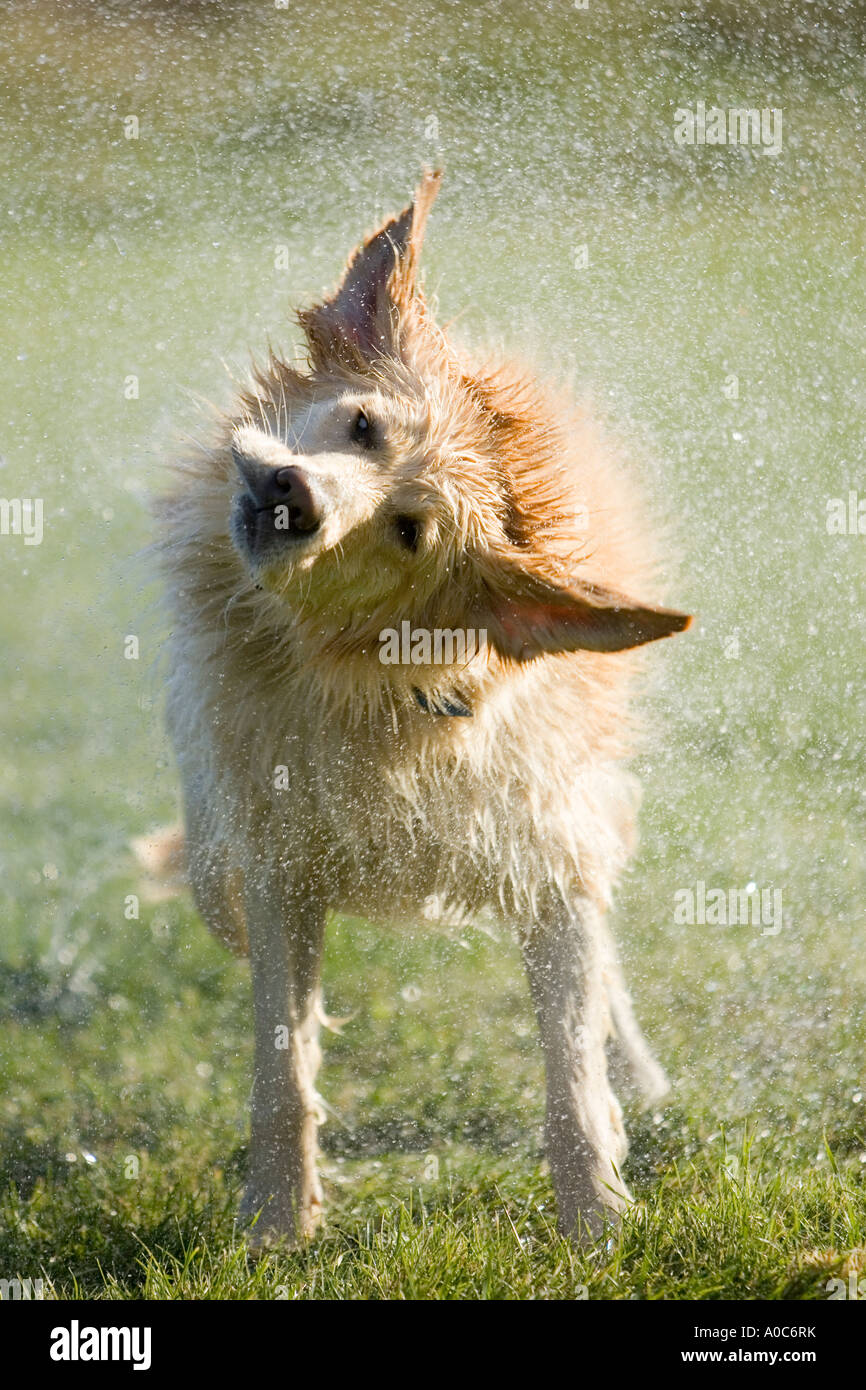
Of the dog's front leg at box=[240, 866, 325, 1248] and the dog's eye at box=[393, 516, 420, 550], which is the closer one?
the dog's eye at box=[393, 516, 420, 550]

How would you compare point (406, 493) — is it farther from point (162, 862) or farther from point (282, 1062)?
Answer: point (162, 862)

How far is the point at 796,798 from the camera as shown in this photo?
4.91 m

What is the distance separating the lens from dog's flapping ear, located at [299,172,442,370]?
10.2 ft

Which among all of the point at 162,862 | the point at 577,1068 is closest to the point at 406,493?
the point at 577,1068

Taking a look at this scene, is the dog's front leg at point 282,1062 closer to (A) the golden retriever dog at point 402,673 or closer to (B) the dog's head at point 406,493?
(A) the golden retriever dog at point 402,673

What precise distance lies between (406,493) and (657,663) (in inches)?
47.3

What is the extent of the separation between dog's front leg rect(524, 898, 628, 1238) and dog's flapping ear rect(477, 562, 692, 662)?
812 millimetres

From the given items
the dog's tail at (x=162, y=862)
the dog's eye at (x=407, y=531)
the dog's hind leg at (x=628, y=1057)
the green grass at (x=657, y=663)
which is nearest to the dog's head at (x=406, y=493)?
the dog's eye at (x=407, y=531)

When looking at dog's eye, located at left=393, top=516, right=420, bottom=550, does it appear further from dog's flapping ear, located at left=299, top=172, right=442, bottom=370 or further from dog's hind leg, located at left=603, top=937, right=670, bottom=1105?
dog's hind leg, located at left=603, top=937, right=670, bottom=1105

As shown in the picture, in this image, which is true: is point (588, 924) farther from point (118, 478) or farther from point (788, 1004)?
point (118, 478)

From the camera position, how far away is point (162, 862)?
451 cm

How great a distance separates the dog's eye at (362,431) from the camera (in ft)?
9.57

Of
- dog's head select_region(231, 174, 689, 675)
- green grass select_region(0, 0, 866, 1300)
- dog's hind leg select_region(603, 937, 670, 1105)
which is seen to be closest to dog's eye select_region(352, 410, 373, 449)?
dog's head select_region(231, 174, 689, 675)

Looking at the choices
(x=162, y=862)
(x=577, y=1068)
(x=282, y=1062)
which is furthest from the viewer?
(x=162, y=862)
